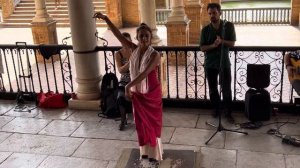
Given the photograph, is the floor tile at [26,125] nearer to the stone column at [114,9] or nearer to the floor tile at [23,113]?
the floor tile at [23,113]

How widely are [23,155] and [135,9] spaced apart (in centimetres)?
1410

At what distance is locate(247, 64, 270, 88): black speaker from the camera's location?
532 centimetres

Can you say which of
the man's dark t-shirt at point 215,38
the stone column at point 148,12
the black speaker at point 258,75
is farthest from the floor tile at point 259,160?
the stone column at point 148,12

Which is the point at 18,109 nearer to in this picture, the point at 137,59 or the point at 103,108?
the point at 103,108

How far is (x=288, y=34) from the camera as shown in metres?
14.8

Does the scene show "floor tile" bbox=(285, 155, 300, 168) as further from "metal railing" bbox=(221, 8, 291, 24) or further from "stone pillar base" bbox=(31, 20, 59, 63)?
"metal railing" bbox=(221, 8, 291, 24)

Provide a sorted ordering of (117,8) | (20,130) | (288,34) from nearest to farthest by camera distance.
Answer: (20,130) < (288,34) < (117,8)

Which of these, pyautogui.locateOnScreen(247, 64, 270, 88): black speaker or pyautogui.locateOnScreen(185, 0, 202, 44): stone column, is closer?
pyautogui.locateOnScreen(247, 64, 270, 88): black speaker

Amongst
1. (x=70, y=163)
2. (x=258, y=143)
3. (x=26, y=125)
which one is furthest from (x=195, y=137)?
(x=26, y=125)

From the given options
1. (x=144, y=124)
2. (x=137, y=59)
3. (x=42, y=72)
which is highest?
(x=137, y=59)

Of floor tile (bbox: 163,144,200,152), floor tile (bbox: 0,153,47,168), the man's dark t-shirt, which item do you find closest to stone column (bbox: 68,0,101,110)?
floor tile (bbox: 0,153,47,168)

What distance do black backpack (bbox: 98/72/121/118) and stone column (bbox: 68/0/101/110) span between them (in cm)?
33

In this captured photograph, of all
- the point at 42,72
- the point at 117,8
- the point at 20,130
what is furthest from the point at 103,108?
the point at 117,8

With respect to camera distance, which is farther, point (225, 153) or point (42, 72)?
point (42, 72)
